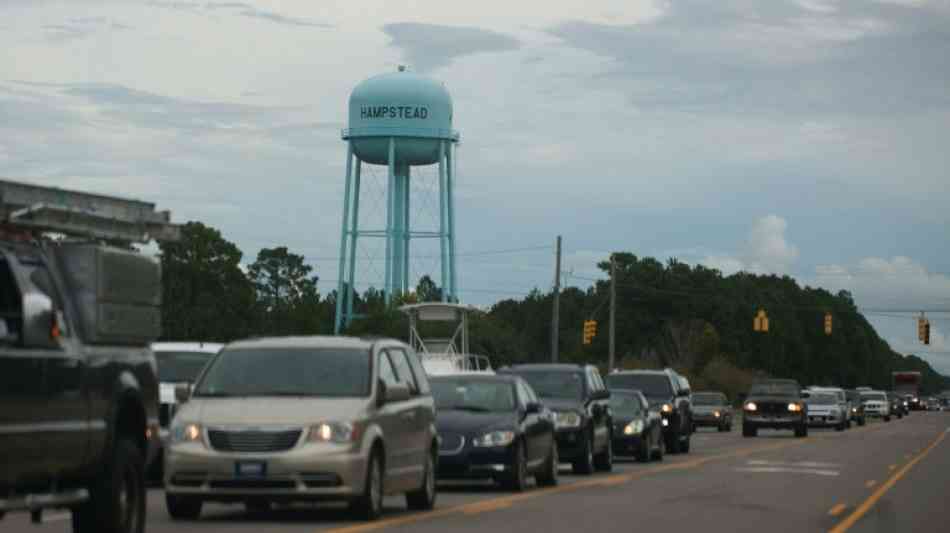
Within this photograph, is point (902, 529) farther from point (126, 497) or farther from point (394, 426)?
point (126, 497)

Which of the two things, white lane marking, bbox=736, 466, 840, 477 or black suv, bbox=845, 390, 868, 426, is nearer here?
white lane marking, bbox=736, 466, 840, 477

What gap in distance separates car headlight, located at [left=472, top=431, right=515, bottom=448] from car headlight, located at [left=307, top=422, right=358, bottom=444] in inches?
239

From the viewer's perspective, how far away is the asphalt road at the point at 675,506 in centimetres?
1941

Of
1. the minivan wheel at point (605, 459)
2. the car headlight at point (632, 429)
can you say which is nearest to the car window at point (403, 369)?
the minivan wheel at point (605, 459)

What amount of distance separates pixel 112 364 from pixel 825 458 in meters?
26.1

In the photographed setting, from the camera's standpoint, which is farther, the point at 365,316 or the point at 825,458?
the point at 365,316

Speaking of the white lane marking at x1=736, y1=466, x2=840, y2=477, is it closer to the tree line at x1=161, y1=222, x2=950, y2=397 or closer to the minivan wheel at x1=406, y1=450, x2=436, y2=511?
the minivan wheel at x1=406, y1=450, x2=436, y2=511

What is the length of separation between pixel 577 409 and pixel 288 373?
36.7 ft

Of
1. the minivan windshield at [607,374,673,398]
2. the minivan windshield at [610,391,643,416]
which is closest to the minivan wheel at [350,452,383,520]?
the minivan windshield at [610,391,643,416]

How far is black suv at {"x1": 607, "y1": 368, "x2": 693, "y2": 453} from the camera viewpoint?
41.7 meters

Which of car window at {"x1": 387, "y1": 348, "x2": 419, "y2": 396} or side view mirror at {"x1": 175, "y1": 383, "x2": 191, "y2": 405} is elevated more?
car window at {"x1": 387, "y1": 348, "x2": 419, "y2": 396}

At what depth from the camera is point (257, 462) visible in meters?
18.9

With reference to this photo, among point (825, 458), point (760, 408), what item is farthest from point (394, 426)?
point (760, 408)

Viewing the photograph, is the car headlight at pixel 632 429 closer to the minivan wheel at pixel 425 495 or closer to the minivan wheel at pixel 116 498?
the minivan wheel at pixel 425 495
